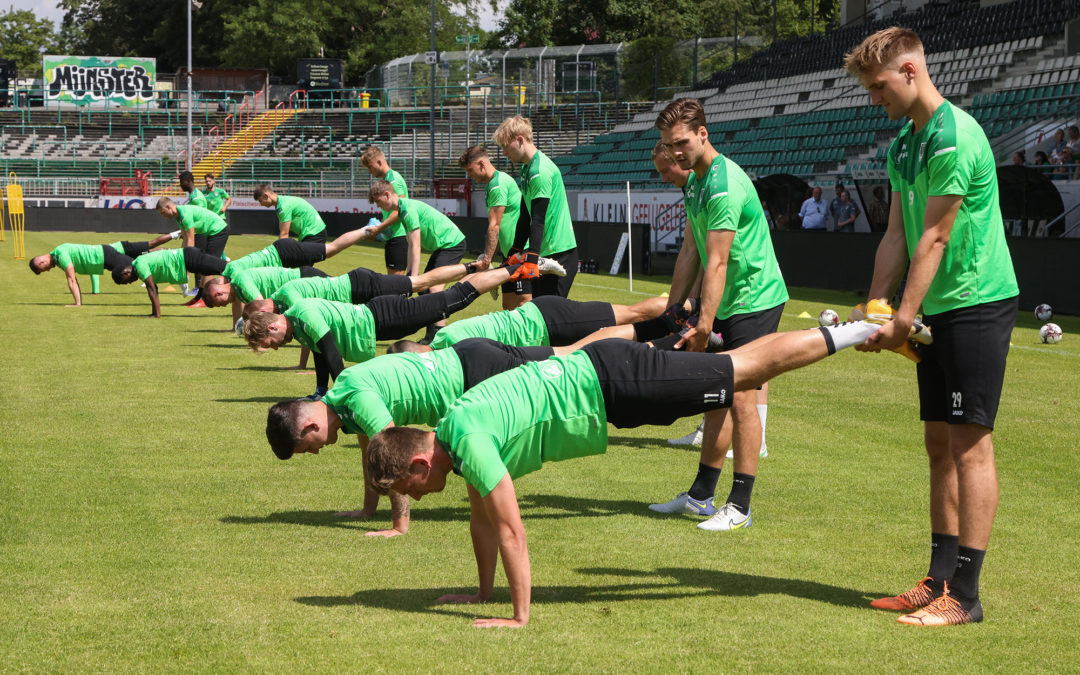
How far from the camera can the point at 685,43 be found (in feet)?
154

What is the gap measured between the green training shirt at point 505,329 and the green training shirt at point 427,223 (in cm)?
638

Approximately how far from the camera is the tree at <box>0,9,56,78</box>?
94625 millimetres

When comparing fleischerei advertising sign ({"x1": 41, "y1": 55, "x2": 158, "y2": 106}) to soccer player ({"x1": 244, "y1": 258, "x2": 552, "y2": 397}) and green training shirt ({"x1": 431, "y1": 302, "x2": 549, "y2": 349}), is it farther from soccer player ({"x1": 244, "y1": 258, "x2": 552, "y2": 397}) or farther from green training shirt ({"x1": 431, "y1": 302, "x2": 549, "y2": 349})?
green training shirt ({"x1": 431, "y1": 302, "x2": 549, "y2": 349})

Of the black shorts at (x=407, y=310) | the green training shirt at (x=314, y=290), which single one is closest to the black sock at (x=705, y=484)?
the black shorts at (x=407, y=310)

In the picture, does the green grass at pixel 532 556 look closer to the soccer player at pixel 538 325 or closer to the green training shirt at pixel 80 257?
the soccer player at pixel 538 325

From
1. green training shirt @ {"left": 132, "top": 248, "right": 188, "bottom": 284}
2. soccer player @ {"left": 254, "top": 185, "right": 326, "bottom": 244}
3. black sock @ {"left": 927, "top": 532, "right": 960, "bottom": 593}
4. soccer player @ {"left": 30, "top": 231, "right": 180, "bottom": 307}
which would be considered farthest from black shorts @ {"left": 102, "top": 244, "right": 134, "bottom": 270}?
black sock @ {"left": 927, "top": 532, "right": 960, "bottom": 593}

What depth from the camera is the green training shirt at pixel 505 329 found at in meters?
7.68

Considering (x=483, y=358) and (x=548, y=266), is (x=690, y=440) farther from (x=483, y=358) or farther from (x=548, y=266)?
(x=483, y=358)

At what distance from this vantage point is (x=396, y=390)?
6.16 metres

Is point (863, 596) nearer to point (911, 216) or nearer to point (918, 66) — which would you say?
point (911, 216)

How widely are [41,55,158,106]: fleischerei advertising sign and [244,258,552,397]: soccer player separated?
66051 mm

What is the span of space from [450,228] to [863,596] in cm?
955

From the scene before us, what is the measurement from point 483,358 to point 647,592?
1.56 m

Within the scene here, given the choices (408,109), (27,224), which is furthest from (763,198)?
(408,109)
